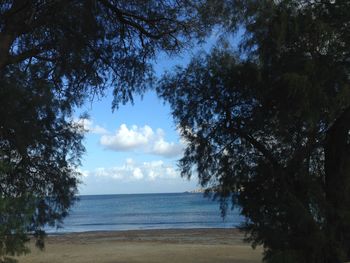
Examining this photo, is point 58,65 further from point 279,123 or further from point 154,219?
point 154,219

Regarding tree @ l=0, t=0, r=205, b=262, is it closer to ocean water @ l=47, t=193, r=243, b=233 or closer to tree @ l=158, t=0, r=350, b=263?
tree @ l=158, t=0, r=350, b=263

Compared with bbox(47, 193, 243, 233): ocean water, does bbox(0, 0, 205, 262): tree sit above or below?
above

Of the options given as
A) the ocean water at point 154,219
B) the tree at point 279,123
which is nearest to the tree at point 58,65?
the tree at point 279,123

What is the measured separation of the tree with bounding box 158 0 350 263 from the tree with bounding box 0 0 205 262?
1.75m

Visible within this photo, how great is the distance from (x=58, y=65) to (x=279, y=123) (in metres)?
5.26

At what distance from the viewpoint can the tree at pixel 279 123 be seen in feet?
38.5

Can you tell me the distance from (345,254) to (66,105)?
→ 7238mm

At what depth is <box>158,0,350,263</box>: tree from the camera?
11.7 meters

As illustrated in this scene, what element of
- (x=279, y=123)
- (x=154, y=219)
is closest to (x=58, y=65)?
(x=279, y=123)

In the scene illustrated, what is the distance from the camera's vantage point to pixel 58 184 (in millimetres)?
13047

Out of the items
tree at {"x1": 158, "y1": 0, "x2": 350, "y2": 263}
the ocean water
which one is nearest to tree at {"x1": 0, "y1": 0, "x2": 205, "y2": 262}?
tree at {"x1": 158, "y1": 0, "x2": 350, "y2": 263}

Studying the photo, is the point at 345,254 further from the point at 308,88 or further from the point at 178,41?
the point at 178,41

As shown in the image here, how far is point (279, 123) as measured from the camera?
43.3 feet

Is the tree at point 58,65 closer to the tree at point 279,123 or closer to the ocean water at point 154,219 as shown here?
the tree at point 279,123
